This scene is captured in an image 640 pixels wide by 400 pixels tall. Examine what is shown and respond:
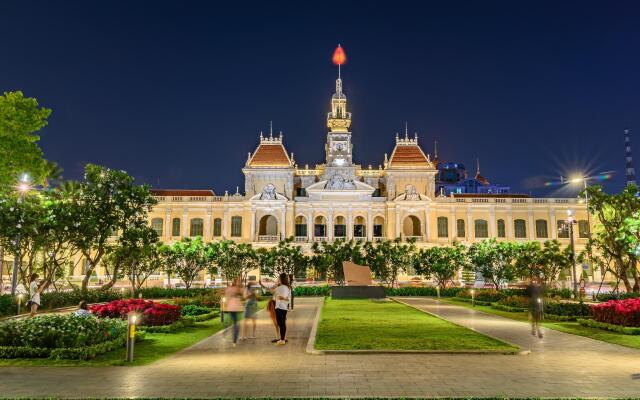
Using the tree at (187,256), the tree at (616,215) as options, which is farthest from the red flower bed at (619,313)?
the tree at (187,256)

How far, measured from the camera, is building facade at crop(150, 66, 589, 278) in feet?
224

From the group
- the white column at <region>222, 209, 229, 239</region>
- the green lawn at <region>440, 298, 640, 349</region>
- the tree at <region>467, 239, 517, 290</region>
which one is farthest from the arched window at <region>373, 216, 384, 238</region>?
Result: the green lawn at <region>440, 298, 640, 349</region>

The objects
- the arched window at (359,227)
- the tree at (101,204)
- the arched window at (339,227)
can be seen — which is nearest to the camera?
the tree at (101,204)

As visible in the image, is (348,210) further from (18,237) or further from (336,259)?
(18,237)

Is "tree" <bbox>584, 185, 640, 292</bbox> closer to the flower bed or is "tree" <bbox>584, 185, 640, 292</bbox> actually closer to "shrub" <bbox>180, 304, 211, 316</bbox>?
"shrub" <bbox>180, 304, 211, 316</bbox>

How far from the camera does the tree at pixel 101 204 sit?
31188 millimetres

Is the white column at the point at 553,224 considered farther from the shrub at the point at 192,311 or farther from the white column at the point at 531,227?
the shrub at the point at 192,311

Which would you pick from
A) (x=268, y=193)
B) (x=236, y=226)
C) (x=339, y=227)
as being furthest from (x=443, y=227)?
(x=236, y=226)

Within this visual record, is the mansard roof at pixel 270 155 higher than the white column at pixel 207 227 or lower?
higher

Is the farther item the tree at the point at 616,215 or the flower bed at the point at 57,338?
the tree at the point at 616,215

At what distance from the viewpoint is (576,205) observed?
69250mm

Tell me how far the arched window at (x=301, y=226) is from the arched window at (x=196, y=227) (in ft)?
42.2

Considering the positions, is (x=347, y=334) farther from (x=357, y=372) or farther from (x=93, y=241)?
(x=93, y=241)

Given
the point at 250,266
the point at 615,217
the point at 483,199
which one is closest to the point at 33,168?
the point at 250,266
